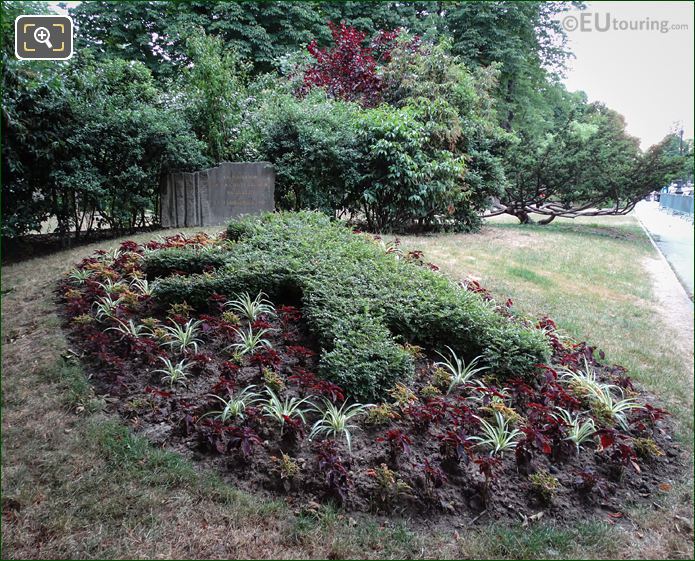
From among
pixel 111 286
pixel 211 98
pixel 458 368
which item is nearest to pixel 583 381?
pixel 458 368

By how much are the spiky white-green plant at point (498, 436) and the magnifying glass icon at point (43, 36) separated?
9.02 ft

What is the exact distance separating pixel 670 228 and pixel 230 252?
3.15 metres

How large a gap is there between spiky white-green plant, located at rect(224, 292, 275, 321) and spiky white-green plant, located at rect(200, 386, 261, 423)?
0.93 metres

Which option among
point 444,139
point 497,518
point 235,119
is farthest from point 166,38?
point 497,518

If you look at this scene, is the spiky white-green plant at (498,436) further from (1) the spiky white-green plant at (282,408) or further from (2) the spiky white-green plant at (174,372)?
(2) the spiky white-green plant at (174,372)

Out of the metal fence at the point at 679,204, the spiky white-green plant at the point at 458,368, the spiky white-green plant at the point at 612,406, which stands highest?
the metal fence at the point at 679,204

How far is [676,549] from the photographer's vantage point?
1.95 meters

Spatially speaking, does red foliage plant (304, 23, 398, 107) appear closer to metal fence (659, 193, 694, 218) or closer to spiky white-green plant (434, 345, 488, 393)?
spiky white-green plant (434, 345, 488, 393)

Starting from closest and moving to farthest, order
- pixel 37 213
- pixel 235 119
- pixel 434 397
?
1. pixel 434 397
2. pixel 37 213
3. pixel 235 119

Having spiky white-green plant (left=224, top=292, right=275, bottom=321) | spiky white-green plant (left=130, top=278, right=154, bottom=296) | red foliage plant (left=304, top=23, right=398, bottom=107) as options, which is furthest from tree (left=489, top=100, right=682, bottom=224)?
spiky white-green plant (left=130, top=278, right=154, bottom=296)

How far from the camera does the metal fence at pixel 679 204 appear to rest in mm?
Answer: 2320

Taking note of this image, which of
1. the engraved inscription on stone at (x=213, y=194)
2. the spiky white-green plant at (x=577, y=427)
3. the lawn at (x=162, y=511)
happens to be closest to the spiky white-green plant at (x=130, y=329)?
the lawn at (x=162, y=511)

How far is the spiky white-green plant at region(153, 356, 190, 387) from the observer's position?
9.77 ft

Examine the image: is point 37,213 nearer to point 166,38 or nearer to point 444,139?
point 166,38
